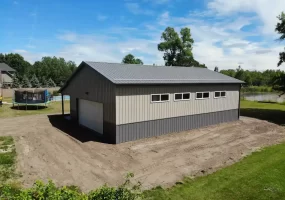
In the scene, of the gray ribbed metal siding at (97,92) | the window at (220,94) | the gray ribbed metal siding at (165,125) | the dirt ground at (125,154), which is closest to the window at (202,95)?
the window at (220,94)

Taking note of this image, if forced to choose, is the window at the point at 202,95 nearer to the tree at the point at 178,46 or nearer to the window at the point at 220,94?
the window at the point at 220,94

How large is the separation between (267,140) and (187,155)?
6.51 m

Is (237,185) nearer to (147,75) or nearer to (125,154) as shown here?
(125,154)

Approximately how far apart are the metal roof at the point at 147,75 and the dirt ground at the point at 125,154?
3.64m

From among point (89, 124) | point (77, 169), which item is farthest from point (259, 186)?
point (89, 124)

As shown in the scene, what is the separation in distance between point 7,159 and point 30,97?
18000 mm

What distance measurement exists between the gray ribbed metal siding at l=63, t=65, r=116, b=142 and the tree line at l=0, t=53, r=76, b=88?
45.9 meters

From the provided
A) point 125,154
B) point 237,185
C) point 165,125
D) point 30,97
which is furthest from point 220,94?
point 30,97

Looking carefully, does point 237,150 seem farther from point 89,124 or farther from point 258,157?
point 89,124

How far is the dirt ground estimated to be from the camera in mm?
9461

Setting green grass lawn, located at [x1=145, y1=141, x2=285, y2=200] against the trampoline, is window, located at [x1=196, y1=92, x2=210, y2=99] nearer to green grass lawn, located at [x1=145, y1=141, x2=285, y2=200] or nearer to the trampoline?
green grass lawn, located at [x1=145, y1=141, x2=285, y2=200]

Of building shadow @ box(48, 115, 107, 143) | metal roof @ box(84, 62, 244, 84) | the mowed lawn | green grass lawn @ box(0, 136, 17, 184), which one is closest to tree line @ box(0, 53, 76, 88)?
building shadow @ box(48, 115, 107, 143)

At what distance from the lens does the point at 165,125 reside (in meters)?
15.9

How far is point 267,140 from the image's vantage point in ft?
50.2
